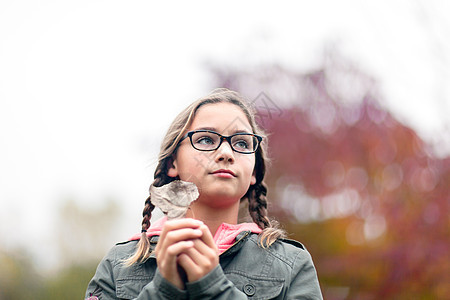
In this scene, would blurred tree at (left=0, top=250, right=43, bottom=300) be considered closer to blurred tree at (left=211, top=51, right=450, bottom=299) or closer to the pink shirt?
blurred tree at (left=211, top=51, right=450, bottom=299)

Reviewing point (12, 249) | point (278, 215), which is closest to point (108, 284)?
point (278, 215)

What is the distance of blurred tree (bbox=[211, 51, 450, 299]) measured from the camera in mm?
7332

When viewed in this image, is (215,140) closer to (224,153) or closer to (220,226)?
(224,153)

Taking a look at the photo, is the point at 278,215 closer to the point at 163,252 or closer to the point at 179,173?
the point at 179,173

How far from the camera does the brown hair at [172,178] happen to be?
249cm

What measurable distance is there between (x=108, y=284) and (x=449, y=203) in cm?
571

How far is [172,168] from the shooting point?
262cm

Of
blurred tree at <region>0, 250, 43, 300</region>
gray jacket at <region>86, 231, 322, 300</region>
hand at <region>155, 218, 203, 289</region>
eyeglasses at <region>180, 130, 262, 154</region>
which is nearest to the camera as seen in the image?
hand at <region>155, 218, 203, 289</region>

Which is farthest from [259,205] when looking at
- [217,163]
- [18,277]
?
[18,277]

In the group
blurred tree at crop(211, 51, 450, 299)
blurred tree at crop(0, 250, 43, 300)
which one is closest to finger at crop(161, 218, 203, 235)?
blurred tree at crop(211, 51, 450, 299)

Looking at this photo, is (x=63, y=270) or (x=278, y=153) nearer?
(x=278, y=153)

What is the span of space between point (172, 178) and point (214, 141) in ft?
1.05

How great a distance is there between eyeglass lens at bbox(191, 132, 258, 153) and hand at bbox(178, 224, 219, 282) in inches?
22.7

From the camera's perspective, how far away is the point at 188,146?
2.50m
